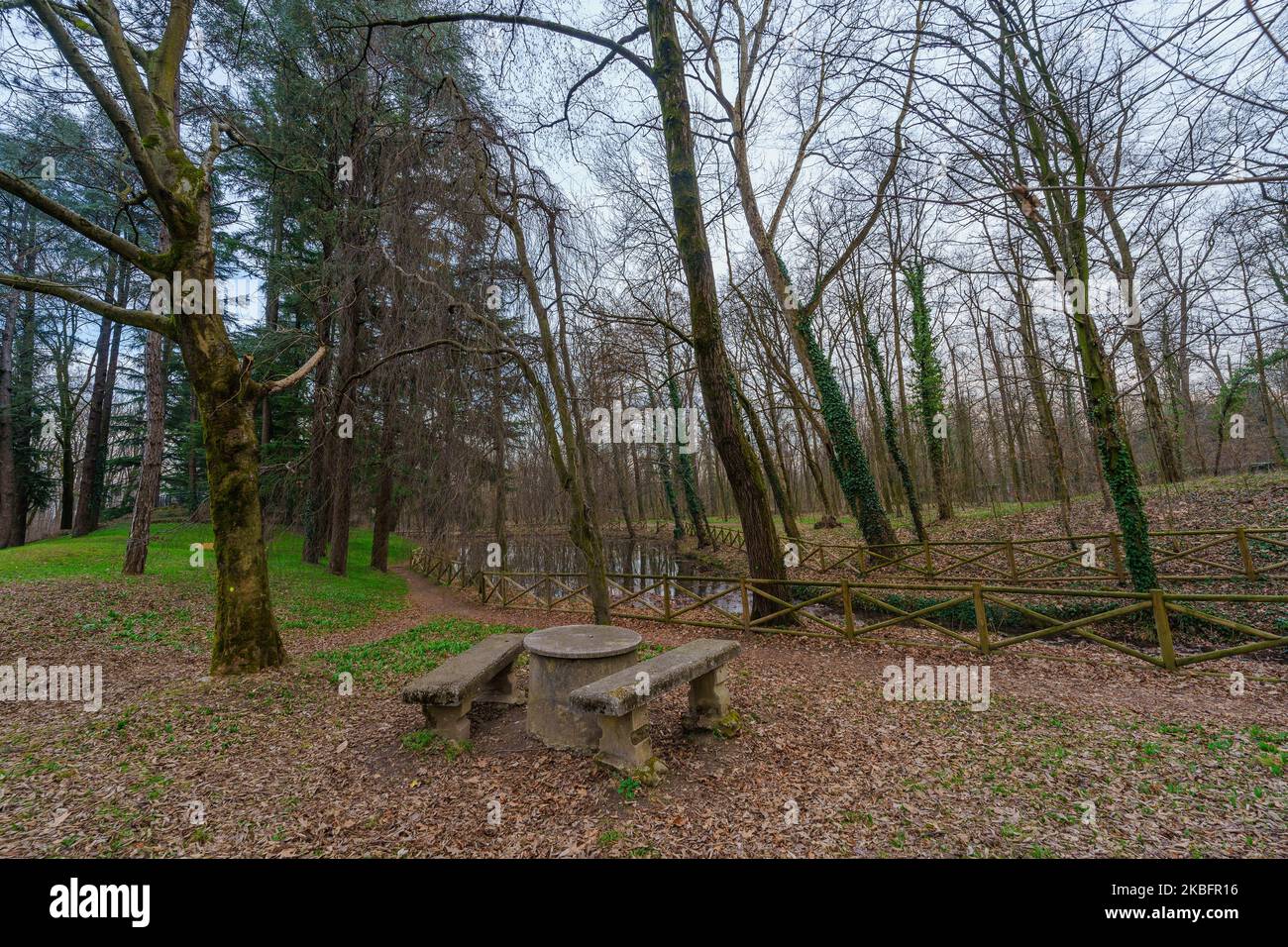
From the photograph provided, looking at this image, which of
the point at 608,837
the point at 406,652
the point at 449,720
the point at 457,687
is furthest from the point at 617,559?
the point at 608,837

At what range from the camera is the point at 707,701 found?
4090 mm

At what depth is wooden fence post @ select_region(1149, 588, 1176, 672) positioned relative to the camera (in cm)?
525

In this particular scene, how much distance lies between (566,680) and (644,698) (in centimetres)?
92

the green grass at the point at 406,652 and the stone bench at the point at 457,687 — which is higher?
the stone bench at the point at 457,687

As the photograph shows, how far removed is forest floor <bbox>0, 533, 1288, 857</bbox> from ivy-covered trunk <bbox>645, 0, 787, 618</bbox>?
2.28 meters

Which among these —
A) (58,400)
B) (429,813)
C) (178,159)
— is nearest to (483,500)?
(178,159)

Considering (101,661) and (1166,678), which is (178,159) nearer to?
(101,661)

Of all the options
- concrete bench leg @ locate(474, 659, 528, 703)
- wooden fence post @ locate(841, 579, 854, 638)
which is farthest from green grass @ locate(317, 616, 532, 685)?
wooden fence post @ locate(841, 579, 854, 638)

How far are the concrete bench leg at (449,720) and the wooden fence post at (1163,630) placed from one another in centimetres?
717

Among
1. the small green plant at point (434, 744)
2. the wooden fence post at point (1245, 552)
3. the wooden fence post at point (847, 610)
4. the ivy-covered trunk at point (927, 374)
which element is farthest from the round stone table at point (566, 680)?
the ivy-covered trunk at point (927, 374)

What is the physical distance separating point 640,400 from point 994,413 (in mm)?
17788

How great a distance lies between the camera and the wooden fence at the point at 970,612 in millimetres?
5332

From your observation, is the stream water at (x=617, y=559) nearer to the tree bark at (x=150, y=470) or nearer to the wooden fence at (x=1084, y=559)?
the wooden fence at (x=1084, y=559)

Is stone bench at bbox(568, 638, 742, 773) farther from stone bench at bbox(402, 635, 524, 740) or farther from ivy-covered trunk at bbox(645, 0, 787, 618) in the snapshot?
ivy-covered trunk at bbox(645, 0, 787, 618)
